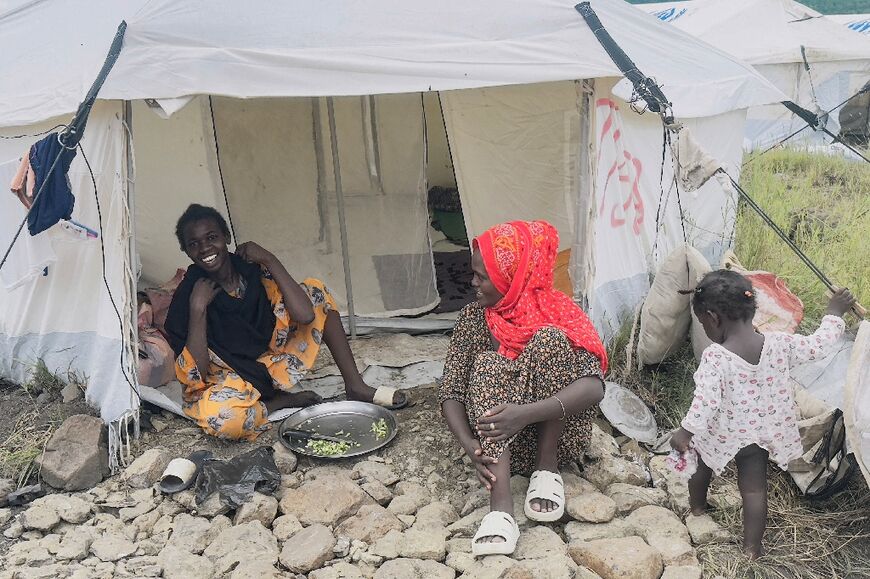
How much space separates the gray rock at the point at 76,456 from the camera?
9.43ft

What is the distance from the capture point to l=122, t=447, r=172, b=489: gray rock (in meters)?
2.89

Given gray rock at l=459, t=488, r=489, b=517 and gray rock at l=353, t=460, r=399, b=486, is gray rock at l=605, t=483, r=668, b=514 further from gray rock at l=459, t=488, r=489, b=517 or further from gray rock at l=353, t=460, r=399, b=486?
gray rock at l=353, t=460, r=399, b=486

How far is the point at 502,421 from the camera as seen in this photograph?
8.04ft

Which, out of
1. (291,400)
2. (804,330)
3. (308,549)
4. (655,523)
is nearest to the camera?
(308,549)

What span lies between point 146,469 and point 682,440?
75.8 inches

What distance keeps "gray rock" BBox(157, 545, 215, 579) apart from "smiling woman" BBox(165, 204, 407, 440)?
2.18 ft

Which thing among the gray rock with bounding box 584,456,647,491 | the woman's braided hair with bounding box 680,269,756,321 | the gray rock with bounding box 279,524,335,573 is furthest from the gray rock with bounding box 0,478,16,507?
the woman's braided hair with bounding box 680,269,756,321

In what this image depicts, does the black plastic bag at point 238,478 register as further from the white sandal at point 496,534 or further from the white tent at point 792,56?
the white tent at point 792,56

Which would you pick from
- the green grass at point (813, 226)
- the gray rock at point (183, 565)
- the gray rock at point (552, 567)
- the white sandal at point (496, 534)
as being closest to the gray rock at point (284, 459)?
the gray rock at point (183, 565)

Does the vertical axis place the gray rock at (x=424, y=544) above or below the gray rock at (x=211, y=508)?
below

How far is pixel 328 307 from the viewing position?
351cm

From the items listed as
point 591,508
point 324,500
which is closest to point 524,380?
point 591,508

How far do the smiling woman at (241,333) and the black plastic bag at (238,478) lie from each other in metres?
0.26

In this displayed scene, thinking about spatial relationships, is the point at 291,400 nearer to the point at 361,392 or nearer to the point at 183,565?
the point at 361,392
